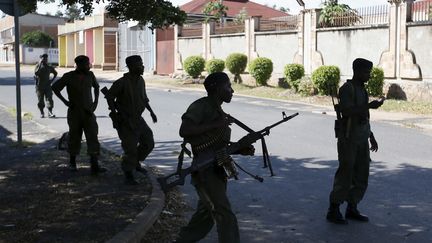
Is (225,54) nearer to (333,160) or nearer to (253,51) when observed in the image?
(253,51)

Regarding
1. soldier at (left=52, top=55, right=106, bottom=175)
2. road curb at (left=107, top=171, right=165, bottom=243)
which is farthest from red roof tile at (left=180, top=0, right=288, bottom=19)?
road curb at (left=107, top=171, right=165, bottom=243)

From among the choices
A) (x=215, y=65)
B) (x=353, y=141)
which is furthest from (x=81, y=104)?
(x=215, y=65)

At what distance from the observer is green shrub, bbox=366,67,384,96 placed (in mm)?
20359

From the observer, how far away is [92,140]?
768 centimetres

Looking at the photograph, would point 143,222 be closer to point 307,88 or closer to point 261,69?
point 307,88

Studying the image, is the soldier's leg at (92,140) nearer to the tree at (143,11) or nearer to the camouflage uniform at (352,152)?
the tree at (143,11)

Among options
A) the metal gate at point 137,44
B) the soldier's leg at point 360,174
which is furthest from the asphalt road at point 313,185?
the metal gate at point 137,44

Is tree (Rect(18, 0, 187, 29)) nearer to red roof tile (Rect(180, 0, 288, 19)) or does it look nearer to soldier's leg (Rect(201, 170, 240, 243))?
soldier's leg (Rect(201, 170, 240, 243))

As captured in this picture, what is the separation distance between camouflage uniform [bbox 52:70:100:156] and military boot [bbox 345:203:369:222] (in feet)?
10.8

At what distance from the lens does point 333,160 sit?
9.62 metres

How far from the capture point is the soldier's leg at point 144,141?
7.46 meters

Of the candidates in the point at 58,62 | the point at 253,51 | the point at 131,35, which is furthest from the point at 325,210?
the point at 58,62

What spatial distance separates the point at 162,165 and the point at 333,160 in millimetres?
2715

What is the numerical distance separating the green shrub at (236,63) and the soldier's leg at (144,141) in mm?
21287
